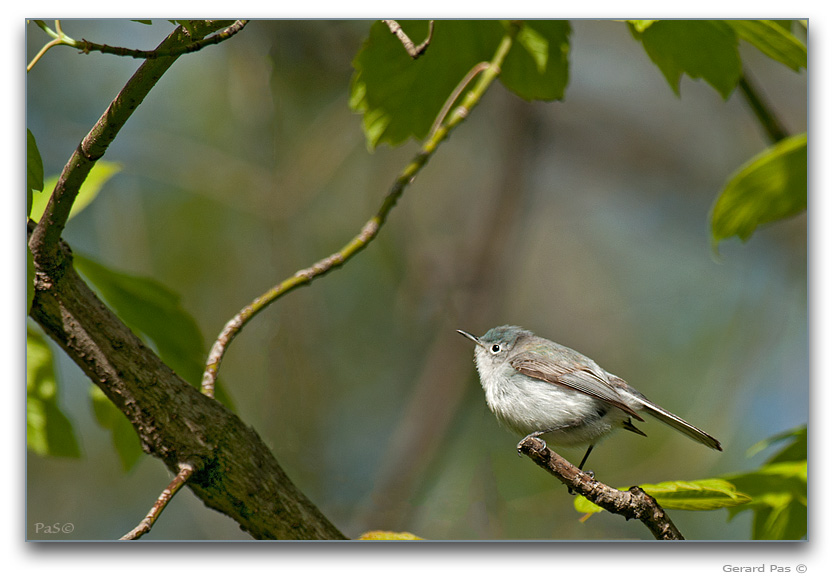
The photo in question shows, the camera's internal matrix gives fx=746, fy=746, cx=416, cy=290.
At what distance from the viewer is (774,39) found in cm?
136

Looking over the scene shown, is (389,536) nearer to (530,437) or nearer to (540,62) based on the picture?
(530,437)

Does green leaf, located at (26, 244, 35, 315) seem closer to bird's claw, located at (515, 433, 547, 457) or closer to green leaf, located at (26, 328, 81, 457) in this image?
green leaf, located at (26, 328, 81, 457)

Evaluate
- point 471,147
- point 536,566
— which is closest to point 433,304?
point 471,147

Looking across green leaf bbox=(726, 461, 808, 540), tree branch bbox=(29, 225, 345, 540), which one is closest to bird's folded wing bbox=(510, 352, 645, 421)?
green leaf bbox=(726, 461, 808, 540)

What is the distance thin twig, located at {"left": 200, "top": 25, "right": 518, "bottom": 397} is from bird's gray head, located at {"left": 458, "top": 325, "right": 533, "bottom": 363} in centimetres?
29

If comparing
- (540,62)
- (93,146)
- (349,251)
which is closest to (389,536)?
(349,251)

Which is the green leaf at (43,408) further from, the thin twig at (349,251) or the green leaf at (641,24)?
the green leaf at (641,24)

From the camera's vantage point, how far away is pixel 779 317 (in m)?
2.16

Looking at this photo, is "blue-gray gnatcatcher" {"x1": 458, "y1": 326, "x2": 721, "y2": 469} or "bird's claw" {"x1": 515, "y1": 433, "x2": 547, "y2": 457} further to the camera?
"blue-gray gnatcatcher" {"x1": 458, "y1": 326, "x2": 721, "y2": 469}

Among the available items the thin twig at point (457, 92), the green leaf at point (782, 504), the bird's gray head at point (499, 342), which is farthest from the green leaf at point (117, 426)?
the green leaf at point (782, 504)

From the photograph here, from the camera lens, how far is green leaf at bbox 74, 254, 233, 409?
1462 millimetres

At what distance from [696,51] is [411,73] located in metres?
0.55
